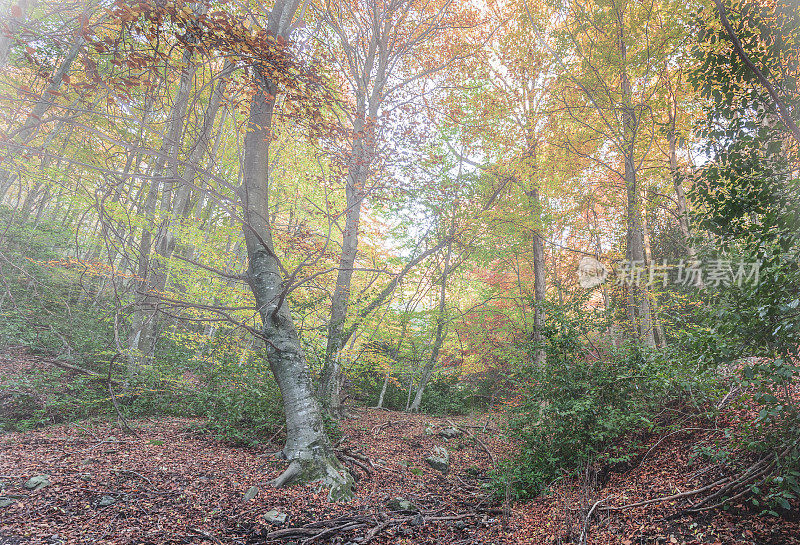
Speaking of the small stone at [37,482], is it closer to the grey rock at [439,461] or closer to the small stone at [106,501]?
the small stone at [106,501]

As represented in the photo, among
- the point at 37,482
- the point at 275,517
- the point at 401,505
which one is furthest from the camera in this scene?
the point at 401,505

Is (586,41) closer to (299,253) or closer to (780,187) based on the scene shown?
(780,187)

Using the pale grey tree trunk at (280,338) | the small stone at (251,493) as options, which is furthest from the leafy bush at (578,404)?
the small stone at (251,493)

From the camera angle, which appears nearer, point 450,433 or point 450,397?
point 450,433

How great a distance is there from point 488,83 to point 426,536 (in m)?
10.7

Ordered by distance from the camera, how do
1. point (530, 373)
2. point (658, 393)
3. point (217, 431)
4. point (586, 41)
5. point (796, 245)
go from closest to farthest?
point (796, 245), point (658, 393), point (530, 373), point (217, 431), point (586, 41)

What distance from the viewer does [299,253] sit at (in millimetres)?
8539

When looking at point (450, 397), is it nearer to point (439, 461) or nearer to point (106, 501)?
point (439, 461)

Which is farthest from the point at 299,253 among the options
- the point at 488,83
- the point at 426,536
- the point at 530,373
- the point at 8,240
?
the point at 8,240

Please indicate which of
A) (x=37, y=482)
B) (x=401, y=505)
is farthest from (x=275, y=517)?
(x=37, y=482)

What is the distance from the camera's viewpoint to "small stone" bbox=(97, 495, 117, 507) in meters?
3.19

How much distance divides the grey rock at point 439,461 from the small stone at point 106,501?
493 cm

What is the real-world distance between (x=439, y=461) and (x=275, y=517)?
3935mm

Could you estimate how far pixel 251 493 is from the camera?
3.83 meters
